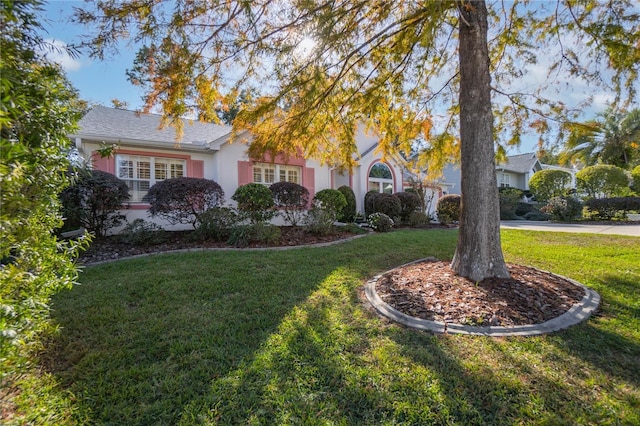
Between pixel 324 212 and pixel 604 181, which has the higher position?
pixel 604 181

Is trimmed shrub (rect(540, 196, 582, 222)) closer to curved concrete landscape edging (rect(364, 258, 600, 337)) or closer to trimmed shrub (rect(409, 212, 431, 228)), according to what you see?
trimmed shrub (rect(409, 212, 431, 228))

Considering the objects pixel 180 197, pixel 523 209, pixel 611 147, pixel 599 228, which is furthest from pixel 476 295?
pixel 611 147

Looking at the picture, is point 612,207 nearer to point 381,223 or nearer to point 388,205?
point 388,205

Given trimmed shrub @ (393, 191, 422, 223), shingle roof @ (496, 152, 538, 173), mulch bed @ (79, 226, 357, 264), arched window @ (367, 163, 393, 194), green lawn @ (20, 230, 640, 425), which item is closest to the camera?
green lawn @ (20, 230, 640, 425)

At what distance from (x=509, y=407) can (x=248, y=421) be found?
185 centimetres

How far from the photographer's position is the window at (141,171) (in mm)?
9555

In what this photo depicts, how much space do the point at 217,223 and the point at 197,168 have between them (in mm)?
3785

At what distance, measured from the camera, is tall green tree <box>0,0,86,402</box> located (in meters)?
1.68

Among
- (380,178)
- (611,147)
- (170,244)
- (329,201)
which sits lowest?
(170,244)

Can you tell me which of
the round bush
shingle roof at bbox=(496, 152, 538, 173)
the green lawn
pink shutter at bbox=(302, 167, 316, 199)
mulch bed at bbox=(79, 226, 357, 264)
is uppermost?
shingle roof at bbox=(496, 152, 538, 173)

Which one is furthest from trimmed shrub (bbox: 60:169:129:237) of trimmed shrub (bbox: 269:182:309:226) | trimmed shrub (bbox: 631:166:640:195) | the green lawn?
trimmed shrub (bbox: 631:166:640:195)

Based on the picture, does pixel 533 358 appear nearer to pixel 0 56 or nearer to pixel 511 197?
pixel 0 56

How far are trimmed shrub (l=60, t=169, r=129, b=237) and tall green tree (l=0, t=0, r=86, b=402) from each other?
6048 mm

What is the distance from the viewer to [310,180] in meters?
12.8
